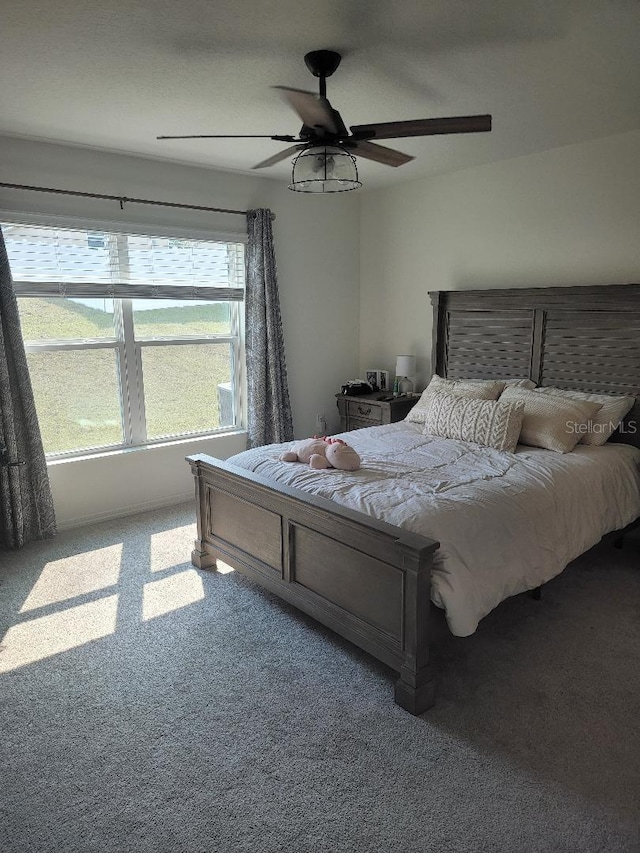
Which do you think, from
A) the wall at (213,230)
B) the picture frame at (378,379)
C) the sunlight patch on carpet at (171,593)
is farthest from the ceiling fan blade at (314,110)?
the picture frame at (378,379)

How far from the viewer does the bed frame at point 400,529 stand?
7.10 ft

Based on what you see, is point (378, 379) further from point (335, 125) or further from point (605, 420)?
point (335, 125)

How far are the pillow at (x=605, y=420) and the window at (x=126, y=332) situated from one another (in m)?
2.76

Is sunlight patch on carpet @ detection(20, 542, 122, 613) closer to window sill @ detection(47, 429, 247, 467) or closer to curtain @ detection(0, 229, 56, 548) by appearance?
curtain @ detection(0, 229, 56, 548)

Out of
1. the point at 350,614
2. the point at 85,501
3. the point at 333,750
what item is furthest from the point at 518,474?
the point at 85,501

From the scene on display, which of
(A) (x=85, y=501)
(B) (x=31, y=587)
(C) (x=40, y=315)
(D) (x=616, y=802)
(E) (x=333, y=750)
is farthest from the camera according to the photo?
(A) (x=85, y=501)

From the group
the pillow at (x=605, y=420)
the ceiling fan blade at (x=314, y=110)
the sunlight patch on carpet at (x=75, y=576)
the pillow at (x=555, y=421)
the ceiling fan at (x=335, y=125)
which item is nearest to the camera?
the ceiling fan blade at (x=314, y=110)

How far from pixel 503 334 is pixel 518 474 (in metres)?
1.69

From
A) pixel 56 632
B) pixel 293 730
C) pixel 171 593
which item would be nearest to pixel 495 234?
pixel 171 593

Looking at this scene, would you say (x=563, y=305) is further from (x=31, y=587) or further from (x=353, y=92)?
(x=31, y=587)

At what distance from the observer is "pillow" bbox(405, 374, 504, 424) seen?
3.92 metres

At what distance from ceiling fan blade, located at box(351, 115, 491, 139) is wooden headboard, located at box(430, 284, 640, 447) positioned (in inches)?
72.0

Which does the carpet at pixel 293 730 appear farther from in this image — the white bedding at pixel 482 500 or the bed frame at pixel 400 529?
the white bedding at pixel 482 500

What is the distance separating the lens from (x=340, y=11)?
2072 millimetres
